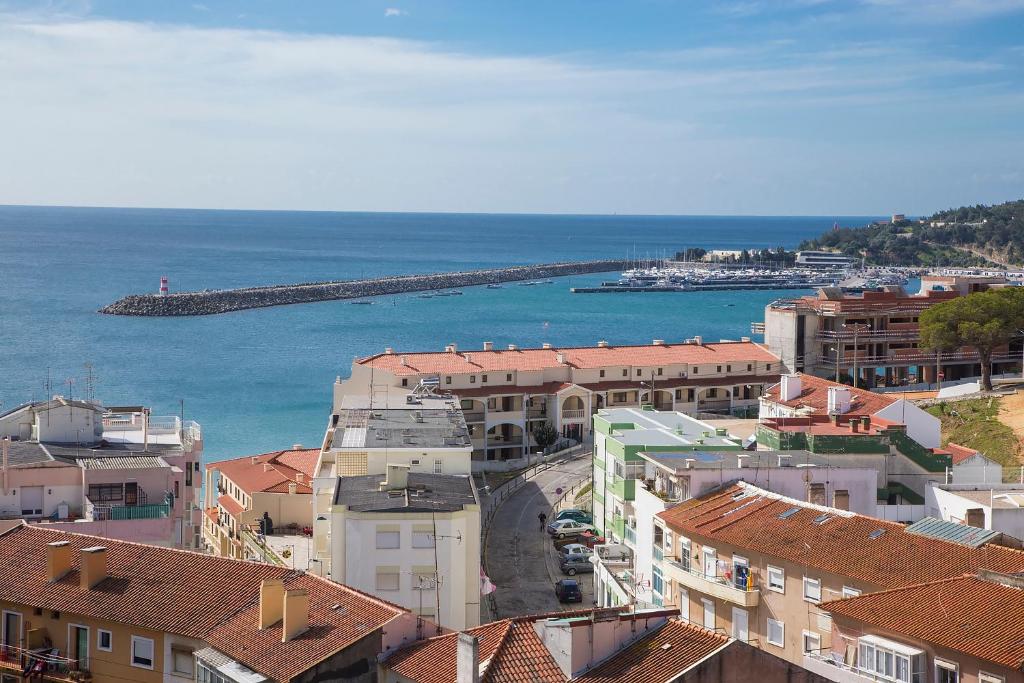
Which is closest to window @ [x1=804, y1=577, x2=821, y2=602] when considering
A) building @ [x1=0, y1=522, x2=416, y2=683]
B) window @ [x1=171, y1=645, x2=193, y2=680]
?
building @ [x1=0, y1=522, x2=416, y2=683]

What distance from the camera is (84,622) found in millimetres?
17781

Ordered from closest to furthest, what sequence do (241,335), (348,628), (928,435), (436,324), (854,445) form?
(348,628) < (854,445) < (928,435) < (241,335) < (436,324)

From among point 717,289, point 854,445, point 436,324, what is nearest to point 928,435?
point 854,445

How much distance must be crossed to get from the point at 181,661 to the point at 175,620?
1.83ft

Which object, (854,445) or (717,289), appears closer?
(854,445)

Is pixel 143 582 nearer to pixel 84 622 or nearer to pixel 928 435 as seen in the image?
pixel 84 622

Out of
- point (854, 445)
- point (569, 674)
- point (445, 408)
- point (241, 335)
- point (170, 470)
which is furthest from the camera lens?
point (241, 335)

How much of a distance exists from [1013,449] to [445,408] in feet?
60.7

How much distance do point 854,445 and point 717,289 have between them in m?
159

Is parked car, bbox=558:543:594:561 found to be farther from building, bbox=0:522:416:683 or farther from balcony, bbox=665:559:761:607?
building, bbox=0:522:416:683

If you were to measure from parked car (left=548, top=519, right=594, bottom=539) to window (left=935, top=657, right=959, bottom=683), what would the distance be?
2033 cm

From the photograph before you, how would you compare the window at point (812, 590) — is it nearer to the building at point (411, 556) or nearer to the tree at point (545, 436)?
the building at point (411, 556)

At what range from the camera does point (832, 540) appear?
22.1 meters

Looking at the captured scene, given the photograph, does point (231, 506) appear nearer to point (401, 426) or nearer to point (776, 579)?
point (401, 426)
